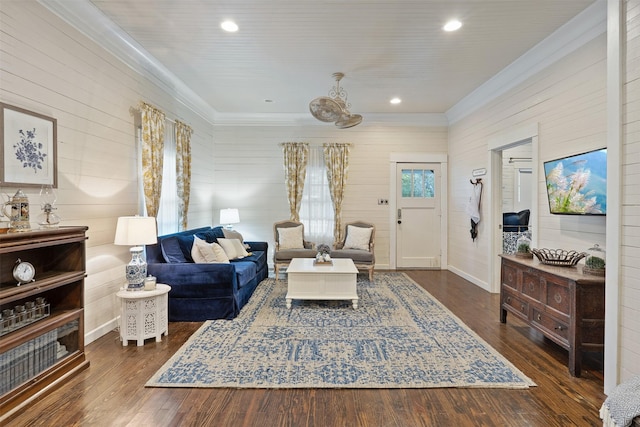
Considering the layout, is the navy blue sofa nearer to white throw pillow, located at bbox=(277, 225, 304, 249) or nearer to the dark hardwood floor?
the dark hardwood floor

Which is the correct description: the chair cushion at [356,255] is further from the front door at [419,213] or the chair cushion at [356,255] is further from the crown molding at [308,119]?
the crown molding at [308,119]

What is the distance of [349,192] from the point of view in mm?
6734

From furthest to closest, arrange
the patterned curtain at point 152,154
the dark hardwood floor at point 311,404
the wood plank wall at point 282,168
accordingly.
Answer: the wood plank wall at point 282,168 → the patterned curtain at point 152,154 → the dark hardwood floor at point 311,404

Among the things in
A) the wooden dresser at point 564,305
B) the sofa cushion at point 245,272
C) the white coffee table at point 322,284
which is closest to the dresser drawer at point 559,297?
the wooden dresser at point 564,305

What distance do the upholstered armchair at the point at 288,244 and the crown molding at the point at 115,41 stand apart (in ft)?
8.84

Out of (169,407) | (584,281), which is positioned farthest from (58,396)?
(584,281)

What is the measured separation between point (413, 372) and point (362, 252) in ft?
10.5

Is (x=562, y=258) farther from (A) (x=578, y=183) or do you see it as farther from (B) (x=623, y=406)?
(B) (x=623, y=406)

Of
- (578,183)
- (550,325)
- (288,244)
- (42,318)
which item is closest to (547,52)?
(578,183)

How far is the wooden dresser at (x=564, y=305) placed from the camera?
8.36ft

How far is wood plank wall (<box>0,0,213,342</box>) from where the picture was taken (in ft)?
8.11

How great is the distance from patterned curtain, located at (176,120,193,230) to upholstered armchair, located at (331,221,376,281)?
2505 millimetres

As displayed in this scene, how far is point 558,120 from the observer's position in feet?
11.7

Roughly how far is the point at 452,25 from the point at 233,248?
391 centimetres
